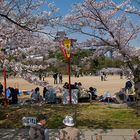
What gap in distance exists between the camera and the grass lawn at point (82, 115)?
513 inches

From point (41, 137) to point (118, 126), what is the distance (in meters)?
5.27

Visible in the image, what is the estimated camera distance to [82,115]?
A: 47.9 feet

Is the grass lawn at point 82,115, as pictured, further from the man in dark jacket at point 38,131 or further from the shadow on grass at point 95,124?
the man in dark jacket at point 38,131

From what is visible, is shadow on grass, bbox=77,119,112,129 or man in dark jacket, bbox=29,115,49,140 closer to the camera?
man in dark jacket, bbox=29,115,49,140

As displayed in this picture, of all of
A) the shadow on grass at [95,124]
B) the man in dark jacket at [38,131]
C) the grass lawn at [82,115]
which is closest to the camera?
the man in dark jacket at [38,131]

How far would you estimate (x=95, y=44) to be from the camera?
17125mm

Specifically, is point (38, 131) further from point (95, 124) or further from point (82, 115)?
point (82, 115)

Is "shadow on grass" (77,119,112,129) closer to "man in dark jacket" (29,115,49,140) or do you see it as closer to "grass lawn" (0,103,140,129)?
"grass lawn" (0,103,140,129)

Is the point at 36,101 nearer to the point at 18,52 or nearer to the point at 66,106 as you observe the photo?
the point at 66,106

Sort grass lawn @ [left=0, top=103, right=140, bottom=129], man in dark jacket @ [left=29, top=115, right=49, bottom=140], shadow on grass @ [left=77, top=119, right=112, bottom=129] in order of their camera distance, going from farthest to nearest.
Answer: grass lawn @ [left=0, top=103, right=140, bottom=129]
shadow on grass @ [left=77, top=119, right=112, bottom=129]
man in dark jacket @ [left=29, top=115, right=49, bottom=140]

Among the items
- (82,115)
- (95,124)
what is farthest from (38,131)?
(82,115)

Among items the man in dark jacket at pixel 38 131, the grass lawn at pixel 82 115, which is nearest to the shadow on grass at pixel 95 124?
the grass lawn at pixel 82 115

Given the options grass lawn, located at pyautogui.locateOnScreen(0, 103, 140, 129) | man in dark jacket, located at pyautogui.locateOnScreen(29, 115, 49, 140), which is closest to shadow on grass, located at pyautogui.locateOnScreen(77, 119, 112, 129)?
grass lawn, located at pyautogui.locateOnScreen(0, 103, 140, 129)

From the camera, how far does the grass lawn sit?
42.8 feet
